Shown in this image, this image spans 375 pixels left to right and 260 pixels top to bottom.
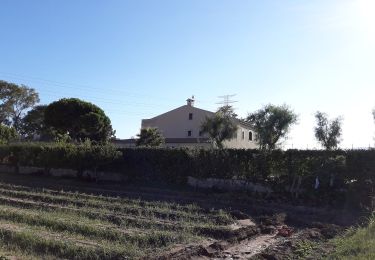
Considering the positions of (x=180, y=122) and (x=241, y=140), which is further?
(x=180, y=122)

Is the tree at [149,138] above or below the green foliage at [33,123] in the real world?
below

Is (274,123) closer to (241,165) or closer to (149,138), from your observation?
(149,138)

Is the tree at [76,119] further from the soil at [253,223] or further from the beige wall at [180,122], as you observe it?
the soil at [253,223]

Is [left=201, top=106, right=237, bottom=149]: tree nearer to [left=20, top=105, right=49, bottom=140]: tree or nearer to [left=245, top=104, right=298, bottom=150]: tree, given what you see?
[left=245, top=104, right=298, bottom=150]: tree

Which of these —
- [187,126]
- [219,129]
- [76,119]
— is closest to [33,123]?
[76,119]

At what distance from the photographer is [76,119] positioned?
49.0 meters

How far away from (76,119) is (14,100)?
1986 centimetres

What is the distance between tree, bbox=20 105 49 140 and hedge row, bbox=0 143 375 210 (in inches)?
1451

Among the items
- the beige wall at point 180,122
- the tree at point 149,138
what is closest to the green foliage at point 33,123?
the beige wall at point 180,122

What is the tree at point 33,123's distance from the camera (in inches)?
2608

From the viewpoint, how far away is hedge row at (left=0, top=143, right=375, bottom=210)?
65.2 ft

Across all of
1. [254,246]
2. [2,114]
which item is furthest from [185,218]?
[2,114]

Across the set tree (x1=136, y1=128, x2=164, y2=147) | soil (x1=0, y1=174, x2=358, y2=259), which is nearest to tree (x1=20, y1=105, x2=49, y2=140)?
tree (x1=136, y1=128, x2=164, y2=147)

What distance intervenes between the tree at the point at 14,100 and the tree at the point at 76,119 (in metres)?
15.7
